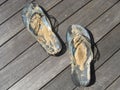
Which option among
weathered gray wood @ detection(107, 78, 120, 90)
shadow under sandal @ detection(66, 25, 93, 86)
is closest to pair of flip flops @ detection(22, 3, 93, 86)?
shadow under sandal @ detection(66, 25, 93, 86)

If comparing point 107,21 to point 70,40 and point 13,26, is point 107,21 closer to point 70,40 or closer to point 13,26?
point 70,40

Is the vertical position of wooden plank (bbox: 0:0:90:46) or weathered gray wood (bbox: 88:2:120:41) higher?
wooden plank (bbox: 0:0:90:46)

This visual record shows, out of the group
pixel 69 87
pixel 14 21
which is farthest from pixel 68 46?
pixel 14 21

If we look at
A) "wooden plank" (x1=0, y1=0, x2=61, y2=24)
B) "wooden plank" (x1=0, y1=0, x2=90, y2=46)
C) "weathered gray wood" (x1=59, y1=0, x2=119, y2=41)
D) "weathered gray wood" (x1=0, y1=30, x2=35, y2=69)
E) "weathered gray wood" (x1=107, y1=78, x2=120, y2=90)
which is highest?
"wooden plank" (x1=0, y1=0, x2=61, y2=24)

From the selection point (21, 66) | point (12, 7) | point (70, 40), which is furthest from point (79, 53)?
point (12, 7)

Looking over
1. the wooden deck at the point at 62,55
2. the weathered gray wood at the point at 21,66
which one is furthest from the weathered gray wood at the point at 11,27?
the weathered gray wood at the point at 21,66

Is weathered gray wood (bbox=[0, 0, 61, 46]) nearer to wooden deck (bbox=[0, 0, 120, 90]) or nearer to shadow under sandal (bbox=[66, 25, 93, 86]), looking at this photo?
→ wooden deck (bbox=[0, 0, 120, 90])

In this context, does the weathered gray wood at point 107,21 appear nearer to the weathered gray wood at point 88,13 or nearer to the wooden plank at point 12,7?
the weathered gray wood at point 88,13
